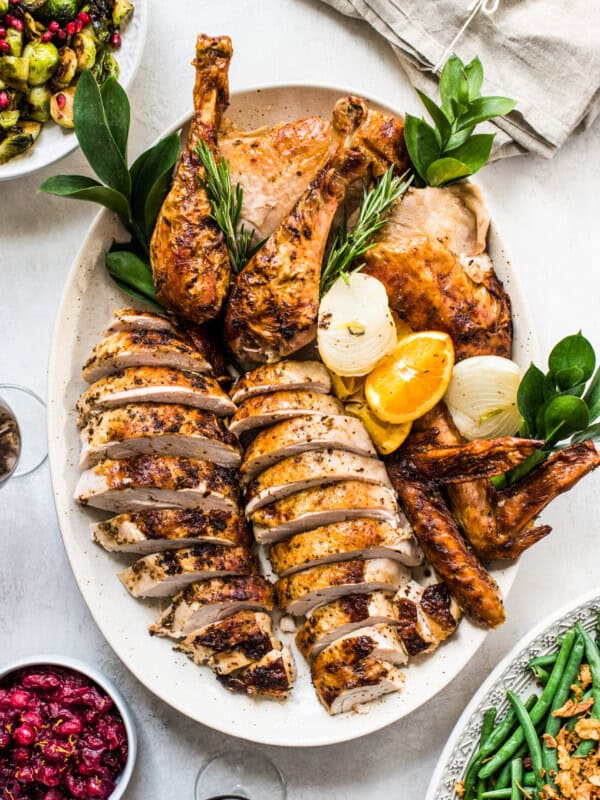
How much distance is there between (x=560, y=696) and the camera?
10.1 feet

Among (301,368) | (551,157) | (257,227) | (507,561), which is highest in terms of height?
(551,157)

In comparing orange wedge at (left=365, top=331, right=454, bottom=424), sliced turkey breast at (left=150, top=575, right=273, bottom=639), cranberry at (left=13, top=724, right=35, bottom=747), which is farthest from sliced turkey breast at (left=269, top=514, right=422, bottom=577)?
cranberry at (left=13, top=724, right=35, bottom=747)

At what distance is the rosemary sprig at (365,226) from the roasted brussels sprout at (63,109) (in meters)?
1.03

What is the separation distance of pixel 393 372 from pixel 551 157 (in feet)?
3.70

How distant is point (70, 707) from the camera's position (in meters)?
3.03

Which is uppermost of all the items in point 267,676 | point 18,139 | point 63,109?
point 63,109

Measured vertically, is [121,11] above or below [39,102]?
above

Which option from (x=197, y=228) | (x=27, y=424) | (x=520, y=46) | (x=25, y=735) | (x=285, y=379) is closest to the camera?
(x=197, y=228)

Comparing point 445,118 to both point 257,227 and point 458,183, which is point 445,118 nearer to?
point 458,183

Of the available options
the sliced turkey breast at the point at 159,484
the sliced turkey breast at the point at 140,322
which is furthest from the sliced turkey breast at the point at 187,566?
the sliced turkey breast at the point at 140,322

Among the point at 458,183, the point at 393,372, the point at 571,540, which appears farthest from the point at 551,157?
the point at 571,540

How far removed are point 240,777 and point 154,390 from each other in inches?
59.2

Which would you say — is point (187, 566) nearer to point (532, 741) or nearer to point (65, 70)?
point (532, 741)

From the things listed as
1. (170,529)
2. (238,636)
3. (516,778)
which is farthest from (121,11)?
(516,778)
